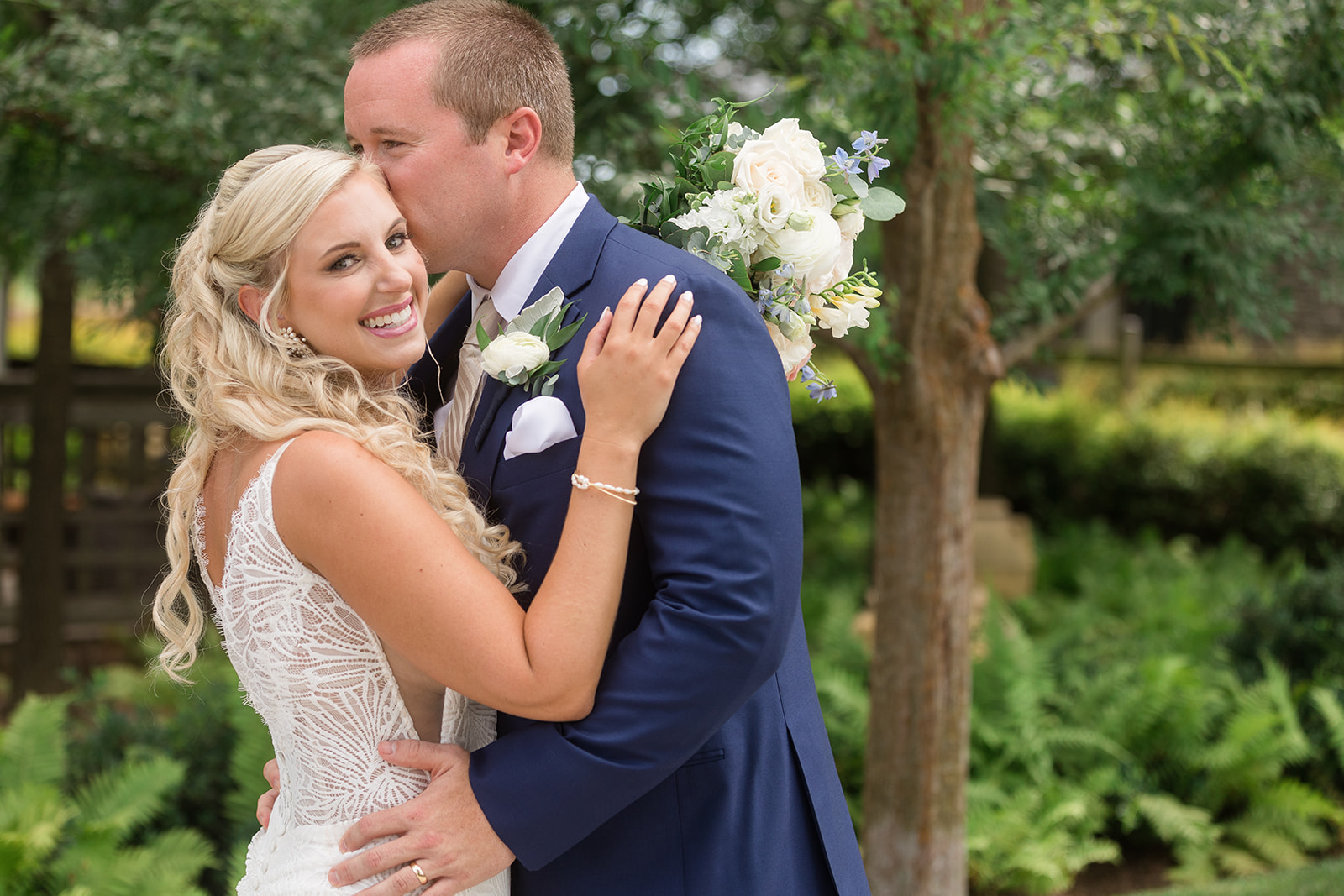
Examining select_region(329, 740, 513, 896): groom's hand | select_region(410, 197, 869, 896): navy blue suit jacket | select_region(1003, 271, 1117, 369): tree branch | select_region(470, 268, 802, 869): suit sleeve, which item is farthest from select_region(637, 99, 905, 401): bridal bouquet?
select_region(1003, 271, 1117, 369): tree branch

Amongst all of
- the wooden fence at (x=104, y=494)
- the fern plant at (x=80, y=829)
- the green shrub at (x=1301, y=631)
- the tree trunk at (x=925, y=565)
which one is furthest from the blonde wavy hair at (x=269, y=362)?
the wooden fence at (x=104, y=494)

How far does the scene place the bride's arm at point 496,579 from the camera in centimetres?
161

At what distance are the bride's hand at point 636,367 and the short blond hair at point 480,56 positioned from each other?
18.0 inches

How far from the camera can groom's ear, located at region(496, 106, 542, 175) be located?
1902 millimetres

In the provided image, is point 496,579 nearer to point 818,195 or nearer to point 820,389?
point 820,389

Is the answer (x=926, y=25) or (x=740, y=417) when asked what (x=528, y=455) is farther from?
(x=926, y=25)

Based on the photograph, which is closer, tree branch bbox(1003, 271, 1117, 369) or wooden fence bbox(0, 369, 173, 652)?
tree branch bbox(1003, 271, 1117, 369)

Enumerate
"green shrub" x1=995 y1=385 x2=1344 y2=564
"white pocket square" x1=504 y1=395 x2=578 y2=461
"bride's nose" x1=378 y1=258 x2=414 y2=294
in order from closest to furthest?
1. "white pocket square" x1=504 y1=395 x2=578 y2=461
2. "bride's nose" x1=378 y1=258 x2=414 y2=294
3. "green shrub" x1=995 y1=385 x2=1344 y2=564

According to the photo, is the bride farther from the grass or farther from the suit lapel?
the grass

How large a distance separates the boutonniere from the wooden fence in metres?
7.01

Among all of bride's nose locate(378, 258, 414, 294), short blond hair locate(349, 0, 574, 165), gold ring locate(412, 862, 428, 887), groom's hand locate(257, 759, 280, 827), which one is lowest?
groom's hand locate(257, 759, 280, 827)

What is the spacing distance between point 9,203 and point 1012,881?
17.2 feet

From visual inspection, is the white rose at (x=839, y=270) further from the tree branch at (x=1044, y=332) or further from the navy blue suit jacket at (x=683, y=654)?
the tree branch at (x=1044, y=332)

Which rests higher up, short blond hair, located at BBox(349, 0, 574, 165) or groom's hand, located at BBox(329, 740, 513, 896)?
short blond hair, located at BBox(349, 0, 574, 165)
